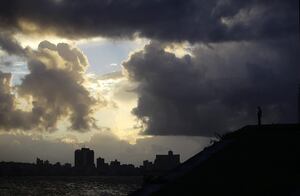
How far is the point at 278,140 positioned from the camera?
32406mm

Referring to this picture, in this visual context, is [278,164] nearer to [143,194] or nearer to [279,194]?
[279,194]

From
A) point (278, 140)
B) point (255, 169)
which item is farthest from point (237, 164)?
point (278, 140)

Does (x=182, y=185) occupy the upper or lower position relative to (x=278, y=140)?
lower

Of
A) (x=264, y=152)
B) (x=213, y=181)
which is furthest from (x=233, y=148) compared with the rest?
(x=213, y=181)

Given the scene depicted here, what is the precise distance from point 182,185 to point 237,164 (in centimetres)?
315

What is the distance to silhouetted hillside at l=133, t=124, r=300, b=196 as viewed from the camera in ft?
91.1

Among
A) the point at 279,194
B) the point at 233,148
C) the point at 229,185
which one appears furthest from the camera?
the point at 233,148

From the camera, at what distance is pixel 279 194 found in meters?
26.5

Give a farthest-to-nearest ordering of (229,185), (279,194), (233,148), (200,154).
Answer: (200,154) → (233,148) → (229,185) → (279,194)

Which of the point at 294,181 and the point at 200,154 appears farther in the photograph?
the point at 200,154

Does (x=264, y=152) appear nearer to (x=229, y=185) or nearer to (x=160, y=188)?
(x=229, y=185)

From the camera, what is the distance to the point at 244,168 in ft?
97.5

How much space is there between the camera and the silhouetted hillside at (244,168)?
27.8 m

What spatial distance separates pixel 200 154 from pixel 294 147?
591 cm
